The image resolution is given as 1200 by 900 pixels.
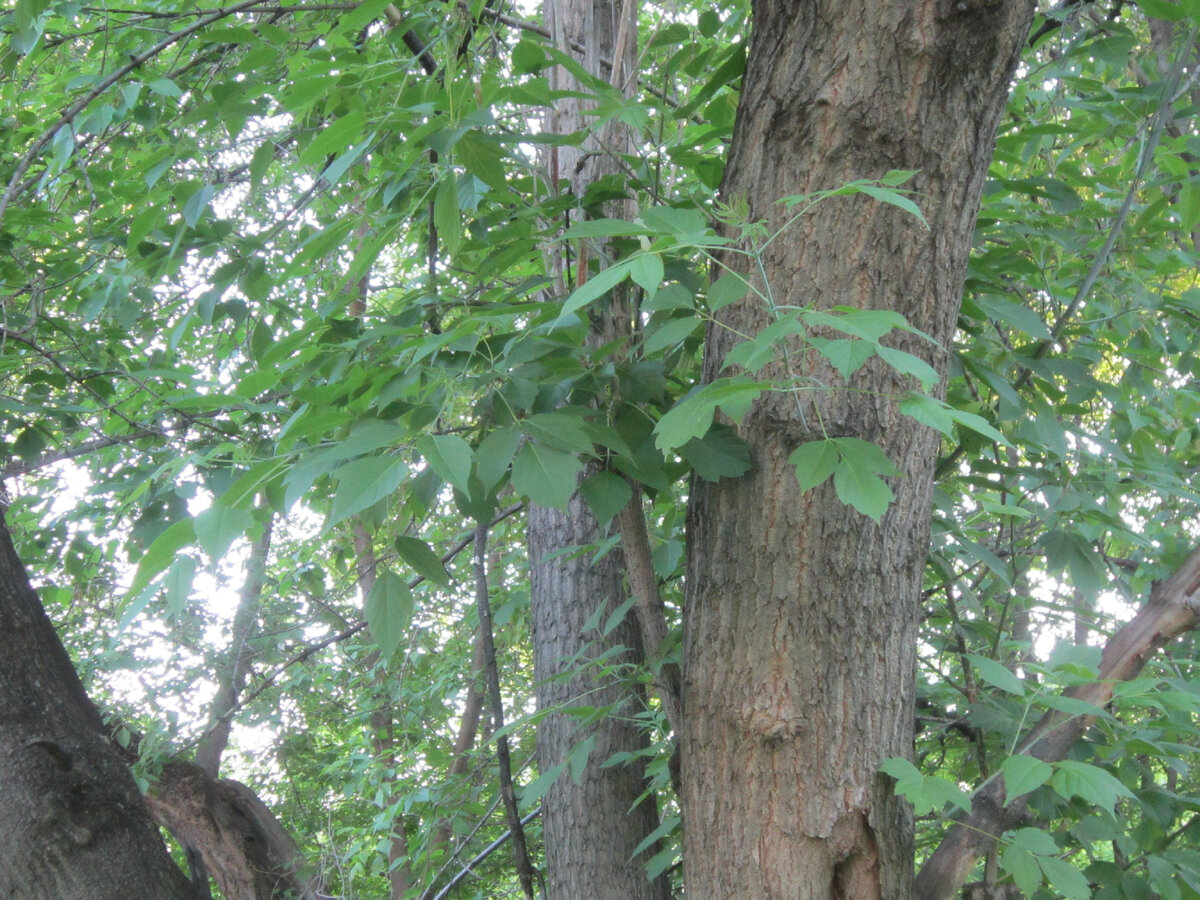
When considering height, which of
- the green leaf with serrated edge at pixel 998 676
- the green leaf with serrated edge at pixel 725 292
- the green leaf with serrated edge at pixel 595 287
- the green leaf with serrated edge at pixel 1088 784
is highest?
the green leaf with serrated edge at pixel 725 292

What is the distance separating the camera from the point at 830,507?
3.84ft

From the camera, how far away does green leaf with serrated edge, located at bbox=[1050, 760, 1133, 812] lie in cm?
107

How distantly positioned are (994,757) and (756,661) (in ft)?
3.33

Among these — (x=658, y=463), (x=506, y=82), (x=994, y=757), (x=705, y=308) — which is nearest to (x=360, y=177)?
(x=506, y=82)

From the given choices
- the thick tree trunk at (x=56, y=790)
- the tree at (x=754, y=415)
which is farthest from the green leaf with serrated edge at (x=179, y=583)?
the thick tree trunk at (x=56, y=790)

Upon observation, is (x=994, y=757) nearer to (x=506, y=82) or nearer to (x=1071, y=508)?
(x=1071, y=508)

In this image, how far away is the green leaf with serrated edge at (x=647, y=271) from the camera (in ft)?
2.84

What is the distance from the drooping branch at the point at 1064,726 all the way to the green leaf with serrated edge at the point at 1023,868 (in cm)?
4

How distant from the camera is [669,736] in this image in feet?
6.35

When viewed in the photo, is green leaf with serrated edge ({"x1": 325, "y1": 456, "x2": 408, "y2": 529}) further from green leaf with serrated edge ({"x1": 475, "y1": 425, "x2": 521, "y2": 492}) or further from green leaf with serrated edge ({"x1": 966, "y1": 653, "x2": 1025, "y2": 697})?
green leaf with serrated edge ({"x1": 966, "y1": 653, "x2": 1025, "y2": 697})

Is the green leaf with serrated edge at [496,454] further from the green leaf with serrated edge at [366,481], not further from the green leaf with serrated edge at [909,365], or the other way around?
the green leaf with serrated edge at [909,365]

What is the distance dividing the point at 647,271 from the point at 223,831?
5.62 m

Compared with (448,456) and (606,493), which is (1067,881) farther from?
(448,456)

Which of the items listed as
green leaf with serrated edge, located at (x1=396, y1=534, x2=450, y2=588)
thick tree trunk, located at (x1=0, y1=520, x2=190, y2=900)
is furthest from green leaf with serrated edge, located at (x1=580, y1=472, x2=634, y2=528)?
thick tree trunk, located at (x1=0, y1=520, x2=190, y2=900)
